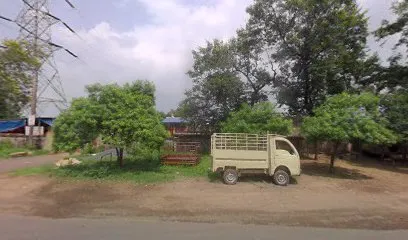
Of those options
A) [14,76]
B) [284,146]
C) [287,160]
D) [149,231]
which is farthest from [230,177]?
[14,76]

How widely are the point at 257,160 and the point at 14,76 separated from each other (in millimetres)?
26707

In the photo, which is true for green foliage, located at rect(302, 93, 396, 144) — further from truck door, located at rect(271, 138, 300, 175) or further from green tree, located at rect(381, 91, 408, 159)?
green tree, located at rect(381, 91, 408, 159)

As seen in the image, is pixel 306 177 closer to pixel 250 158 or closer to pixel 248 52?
pixel 250 158

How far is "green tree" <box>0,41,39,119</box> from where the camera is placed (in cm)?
3238

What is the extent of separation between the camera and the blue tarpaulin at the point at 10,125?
3531 centimetres

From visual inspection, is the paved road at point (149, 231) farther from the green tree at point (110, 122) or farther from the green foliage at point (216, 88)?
the green foliage at point (216, 88)

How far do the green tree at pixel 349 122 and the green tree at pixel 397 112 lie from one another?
274 cm

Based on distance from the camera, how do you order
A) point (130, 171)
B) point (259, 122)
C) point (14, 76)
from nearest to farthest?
point (130, 171) → point (259, 122) → point (14, 76)

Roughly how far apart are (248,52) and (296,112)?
6.09 metres

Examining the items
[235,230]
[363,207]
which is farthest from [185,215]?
[363,207]

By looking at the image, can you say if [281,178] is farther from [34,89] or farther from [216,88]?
[34,89]

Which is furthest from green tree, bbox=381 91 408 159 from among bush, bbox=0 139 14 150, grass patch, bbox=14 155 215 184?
bush, bbox=0 139 14 150

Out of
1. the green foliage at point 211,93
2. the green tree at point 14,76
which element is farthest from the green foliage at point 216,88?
the green tree at point 14,76

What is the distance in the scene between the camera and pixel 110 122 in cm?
1697
